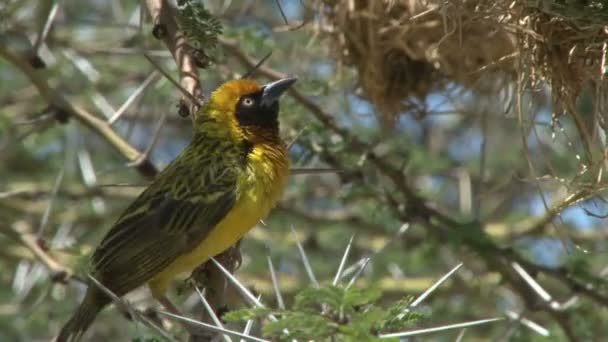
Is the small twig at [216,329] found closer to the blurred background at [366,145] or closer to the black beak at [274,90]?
the blurred background at [366,145]

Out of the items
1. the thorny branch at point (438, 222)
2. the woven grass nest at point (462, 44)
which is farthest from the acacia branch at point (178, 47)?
the thorny branch at point (438, 222)

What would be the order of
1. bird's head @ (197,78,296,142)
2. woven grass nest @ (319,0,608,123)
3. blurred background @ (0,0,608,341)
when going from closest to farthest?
woven grass nest @ (319,0,608,123) < blurred background @ (0,0,608,341) < bird's head @ (197,78,296,142)

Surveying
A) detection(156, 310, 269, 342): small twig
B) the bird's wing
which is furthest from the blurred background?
detection(156, 310, 269, 342): small twig

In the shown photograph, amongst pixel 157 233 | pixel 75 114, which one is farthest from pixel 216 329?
pixel 75 114

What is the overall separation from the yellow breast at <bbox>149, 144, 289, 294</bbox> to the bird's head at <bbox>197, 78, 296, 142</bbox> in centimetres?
18

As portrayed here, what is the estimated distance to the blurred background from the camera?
319cm

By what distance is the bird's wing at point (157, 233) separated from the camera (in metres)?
3.48

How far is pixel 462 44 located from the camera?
3.79 meters

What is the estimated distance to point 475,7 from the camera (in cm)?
327

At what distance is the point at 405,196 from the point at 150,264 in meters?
0.97

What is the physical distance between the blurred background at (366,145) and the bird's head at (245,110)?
0.14 meters

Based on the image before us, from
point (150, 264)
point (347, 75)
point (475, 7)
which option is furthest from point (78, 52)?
point (475, 7)

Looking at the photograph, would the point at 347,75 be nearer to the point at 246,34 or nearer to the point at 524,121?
the point at 246,34

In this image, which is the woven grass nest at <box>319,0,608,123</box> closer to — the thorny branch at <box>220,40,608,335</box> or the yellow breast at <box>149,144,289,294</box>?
the thorny branch at <box>220,40,608,335</box>
